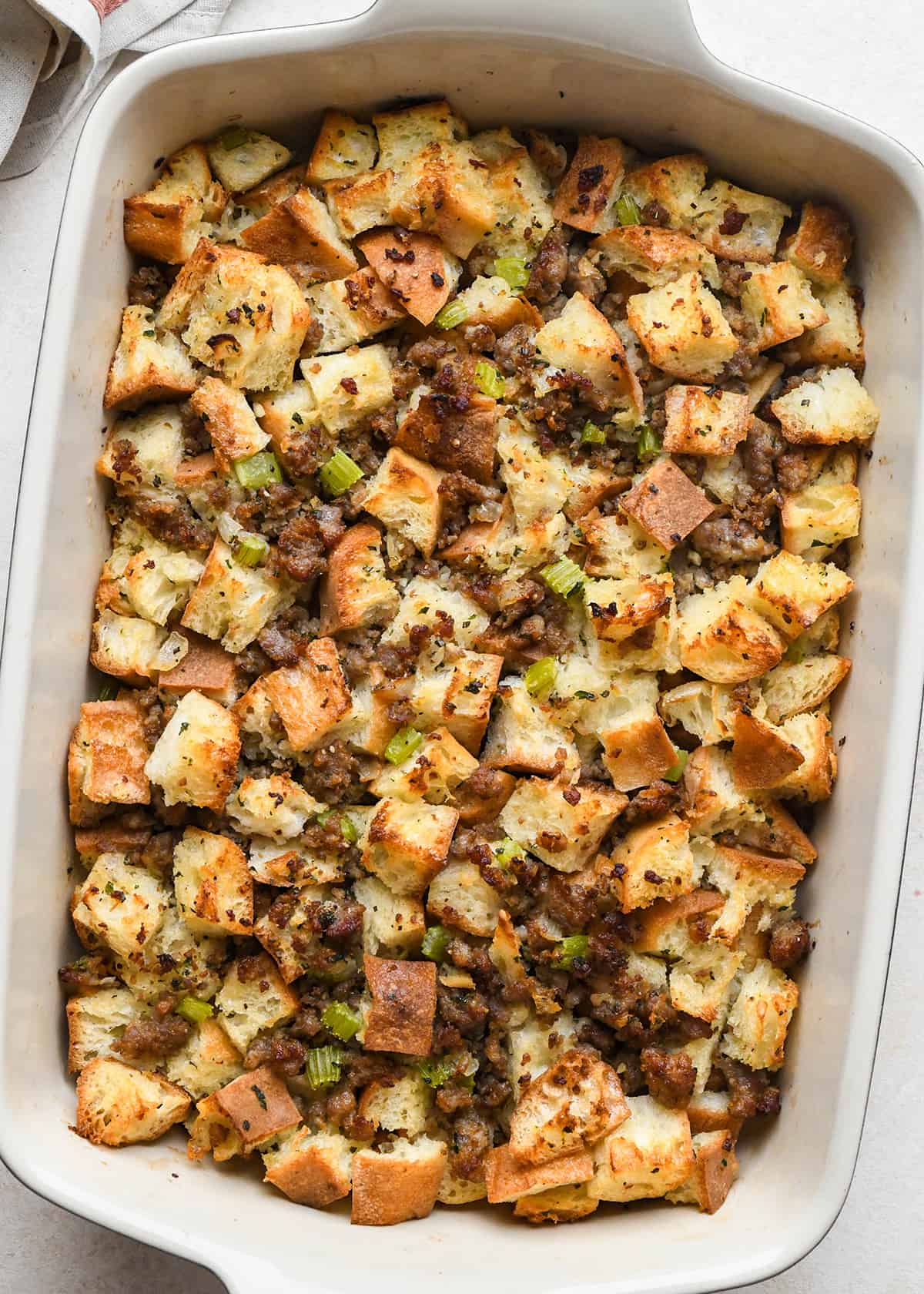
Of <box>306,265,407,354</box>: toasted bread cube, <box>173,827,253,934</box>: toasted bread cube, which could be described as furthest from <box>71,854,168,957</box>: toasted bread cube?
<box>306,265,407,354</box>: toasted bread cube

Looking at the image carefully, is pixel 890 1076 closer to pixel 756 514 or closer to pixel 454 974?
pixel 454 974

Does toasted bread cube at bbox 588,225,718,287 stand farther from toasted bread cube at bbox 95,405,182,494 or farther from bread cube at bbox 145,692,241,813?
bread cube at bbox 145,692,241,813

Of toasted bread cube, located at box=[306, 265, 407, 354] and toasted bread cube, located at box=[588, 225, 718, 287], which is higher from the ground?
toasted bread cube, located at box=[588, 225, 718, 287]

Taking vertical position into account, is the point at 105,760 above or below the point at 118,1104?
above

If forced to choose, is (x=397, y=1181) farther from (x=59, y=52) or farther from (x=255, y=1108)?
Result: (x=59, y=52)

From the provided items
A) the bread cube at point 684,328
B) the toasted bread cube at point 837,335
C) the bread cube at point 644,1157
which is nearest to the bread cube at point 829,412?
the toasted bread cube at point 837,335

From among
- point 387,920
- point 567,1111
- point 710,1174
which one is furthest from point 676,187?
point 710,1174

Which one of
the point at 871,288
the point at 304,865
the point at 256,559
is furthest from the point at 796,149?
the point at 304,865
